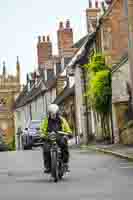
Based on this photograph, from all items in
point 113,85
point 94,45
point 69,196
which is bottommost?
point 69,196

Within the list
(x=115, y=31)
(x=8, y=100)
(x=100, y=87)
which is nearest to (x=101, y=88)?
(x=100, y=87)

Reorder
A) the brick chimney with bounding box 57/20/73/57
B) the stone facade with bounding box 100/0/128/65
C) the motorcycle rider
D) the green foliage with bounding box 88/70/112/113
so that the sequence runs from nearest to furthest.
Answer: the motorcycle rider, the green foliage with bounding box 88/70/112/113, the stone facade with bounding box 100/0/128/65, the brick chimney with bounding box 57/20/73/57

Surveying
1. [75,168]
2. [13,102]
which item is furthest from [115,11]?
[13,102]

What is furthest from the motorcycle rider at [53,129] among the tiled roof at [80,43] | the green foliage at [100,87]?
the tiled roof at [80,43]

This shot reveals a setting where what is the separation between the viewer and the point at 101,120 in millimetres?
43562

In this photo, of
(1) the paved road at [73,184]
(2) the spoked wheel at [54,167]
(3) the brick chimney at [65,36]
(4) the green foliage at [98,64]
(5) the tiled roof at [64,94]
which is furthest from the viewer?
(3) the brick chimney at [65,36]

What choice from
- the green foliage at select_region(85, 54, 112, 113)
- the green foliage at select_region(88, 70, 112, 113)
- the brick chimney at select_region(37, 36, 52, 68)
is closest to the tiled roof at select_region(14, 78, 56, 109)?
the brick chimney at select_region(37, 36, 52, 68)

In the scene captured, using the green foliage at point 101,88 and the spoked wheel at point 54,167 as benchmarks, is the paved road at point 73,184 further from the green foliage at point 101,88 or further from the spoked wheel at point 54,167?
the green foliage at point 101,88

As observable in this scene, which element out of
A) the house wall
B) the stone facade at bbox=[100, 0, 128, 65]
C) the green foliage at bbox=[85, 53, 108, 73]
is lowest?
the house wall

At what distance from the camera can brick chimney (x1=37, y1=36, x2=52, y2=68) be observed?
3132 inches

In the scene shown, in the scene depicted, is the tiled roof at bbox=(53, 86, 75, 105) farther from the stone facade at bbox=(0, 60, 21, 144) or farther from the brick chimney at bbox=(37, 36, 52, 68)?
the stone facade at bbox=(0, 60, 21, 144)

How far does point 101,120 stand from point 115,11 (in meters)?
7.21

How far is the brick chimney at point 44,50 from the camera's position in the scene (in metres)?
79.6

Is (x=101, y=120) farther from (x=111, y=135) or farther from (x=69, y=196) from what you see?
(x=69, y=196)
